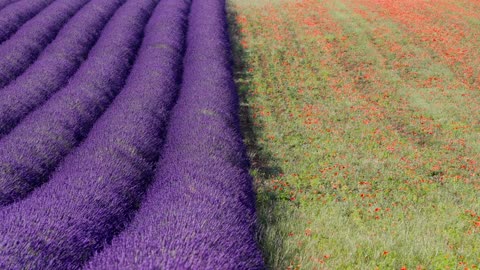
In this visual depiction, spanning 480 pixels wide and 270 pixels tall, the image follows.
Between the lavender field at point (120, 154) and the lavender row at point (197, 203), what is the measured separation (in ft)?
0.04

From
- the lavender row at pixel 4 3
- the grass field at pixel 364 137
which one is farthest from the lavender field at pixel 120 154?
the lavender row at pixel 4 3

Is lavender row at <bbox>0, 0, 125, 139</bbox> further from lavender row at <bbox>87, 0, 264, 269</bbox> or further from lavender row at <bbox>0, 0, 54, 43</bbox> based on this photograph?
lavender row at <bbox>87, 0, 264, 269</bbox>

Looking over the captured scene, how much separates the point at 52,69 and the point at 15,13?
5494 millimetres

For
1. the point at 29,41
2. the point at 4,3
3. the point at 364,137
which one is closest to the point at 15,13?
the point at 4,3

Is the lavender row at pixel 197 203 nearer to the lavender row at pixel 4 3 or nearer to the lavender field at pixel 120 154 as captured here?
the lavender field at pixel 120 154

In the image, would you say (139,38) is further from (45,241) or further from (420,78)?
(45,241)

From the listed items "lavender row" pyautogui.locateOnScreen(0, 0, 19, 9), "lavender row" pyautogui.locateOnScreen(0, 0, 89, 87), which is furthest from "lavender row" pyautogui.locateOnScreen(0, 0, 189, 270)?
"lavender row" pyautogui.locateOnScreen(0, 0, 19, 9)

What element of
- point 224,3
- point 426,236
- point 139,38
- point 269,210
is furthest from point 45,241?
point 224,3

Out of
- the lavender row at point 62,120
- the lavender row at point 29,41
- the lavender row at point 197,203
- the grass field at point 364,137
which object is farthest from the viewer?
the lavender row at point 29,41

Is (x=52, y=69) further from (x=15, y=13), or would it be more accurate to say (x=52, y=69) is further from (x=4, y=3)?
(x=4, y=3)

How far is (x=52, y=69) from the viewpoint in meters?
8.70

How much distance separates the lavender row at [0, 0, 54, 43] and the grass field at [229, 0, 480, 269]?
5.92 m

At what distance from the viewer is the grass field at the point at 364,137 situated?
4.44 metres

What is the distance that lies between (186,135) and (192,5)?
12423 mm
